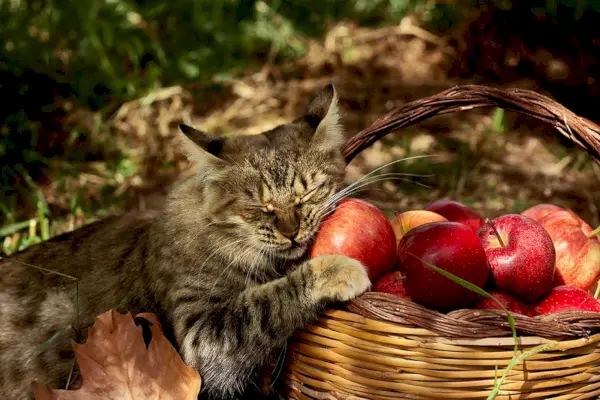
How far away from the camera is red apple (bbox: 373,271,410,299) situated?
2.11 metres

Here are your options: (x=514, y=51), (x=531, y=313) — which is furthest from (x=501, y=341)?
(x=514, y=51)

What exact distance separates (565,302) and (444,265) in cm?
45

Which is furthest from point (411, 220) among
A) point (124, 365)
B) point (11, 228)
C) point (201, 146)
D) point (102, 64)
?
point (102, 64)

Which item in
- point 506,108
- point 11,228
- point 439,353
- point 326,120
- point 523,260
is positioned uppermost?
point 506,108

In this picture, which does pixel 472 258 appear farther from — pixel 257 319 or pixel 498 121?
pixel 498 121

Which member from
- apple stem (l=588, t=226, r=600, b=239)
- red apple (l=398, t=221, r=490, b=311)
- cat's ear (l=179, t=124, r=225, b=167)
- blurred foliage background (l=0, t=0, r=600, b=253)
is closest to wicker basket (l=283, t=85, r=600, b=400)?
red apple (l=398, t=221, r=490, b=311)

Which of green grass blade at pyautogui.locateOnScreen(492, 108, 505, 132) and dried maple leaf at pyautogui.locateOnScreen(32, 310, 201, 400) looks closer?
dried maple leaf at pyautogui.locateOnScreen(32, 310, 201, 400)

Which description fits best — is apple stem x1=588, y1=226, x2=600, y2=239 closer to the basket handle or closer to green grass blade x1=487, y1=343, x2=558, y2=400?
the basket handle

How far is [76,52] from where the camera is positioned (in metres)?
4.62

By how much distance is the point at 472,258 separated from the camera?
6.58ft

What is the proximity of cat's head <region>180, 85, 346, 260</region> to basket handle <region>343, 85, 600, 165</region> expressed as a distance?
0.23m

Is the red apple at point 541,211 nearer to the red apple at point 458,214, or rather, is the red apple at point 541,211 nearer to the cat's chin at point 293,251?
the red apple at point 458,214

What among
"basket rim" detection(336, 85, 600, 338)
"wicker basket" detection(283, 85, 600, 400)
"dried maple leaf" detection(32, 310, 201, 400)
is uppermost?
"basket rim" detection(336, 85, 600, 338)

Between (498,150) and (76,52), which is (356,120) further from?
(76,52)
